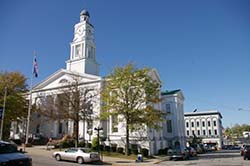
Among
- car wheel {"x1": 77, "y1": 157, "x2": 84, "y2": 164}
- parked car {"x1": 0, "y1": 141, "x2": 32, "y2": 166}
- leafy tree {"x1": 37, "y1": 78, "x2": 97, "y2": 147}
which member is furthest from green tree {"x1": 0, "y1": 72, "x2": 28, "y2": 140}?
parked car {"x1": 0, "y1": 141, "x2": 32, "y2": 166}

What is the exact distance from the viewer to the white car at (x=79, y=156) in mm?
21000

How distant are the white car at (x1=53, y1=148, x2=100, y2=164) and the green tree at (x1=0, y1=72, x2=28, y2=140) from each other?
16784 millimetres

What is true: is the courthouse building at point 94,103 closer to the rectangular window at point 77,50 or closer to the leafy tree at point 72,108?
the rectangular window at point 77,50

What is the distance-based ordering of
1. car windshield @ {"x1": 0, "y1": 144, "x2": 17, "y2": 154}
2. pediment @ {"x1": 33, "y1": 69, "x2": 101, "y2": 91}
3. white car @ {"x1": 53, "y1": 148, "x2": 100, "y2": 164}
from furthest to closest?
pediment @ {"x1": 33, "y1": 69, "x2": 101, "y2": 91}
white car @ {"x1": 53, "y1": 148, "x2": 100, "y2": 164}
car windshield @ {"x1": 0, "y1": 144, "x2": 17, "y2": 154}

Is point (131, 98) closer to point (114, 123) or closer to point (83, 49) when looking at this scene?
point (114, 123)

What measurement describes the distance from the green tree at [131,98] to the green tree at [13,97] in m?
14.1

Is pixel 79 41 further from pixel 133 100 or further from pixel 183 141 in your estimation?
pixel 183 141

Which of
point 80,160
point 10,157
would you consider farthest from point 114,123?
point 10,157

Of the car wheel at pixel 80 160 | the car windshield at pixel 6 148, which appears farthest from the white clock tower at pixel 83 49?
the car windshield at pixel 6 148

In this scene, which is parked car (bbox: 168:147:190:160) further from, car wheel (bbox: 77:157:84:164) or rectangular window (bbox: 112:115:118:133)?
car wheel (bbox: 77:157:84:164)

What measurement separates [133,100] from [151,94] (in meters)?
2.52

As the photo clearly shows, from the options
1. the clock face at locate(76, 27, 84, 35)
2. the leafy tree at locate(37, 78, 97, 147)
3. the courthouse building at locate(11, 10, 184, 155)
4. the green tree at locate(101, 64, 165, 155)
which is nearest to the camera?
the green tree at locate(101, 64, 165, 155)

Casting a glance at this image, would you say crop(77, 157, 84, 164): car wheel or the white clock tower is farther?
the white clock tower

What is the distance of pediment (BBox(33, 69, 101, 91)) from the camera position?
136 feet
